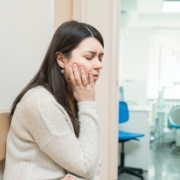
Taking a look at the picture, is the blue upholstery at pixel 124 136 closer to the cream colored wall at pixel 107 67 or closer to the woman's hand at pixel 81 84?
the cream colored wall at pixel 107 67

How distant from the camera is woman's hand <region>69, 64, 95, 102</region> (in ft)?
3.60

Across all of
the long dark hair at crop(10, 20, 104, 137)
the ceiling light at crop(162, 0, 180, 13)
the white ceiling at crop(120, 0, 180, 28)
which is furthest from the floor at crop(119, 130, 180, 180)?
the long dark hair at crop(10, 20, 104, 137)

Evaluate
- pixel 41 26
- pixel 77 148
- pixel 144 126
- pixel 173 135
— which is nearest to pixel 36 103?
pixel 77 148

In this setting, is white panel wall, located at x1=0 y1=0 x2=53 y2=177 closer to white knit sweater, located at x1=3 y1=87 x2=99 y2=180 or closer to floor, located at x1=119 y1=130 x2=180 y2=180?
white knit sweater, located at x1=3 y1=87 x2=99 y2=180

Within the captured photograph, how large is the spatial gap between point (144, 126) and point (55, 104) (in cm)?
Answer: 296

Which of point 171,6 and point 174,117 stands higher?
point 171,6

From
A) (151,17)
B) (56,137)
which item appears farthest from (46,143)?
(151,17)

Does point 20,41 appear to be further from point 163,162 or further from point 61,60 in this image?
point 163,162

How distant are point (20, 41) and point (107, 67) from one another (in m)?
0.74

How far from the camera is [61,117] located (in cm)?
98

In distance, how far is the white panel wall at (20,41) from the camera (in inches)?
43.9

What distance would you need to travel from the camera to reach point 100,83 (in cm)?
183

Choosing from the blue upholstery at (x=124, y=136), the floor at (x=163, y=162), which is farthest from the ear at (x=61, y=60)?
the floor at (x=163, y=162)

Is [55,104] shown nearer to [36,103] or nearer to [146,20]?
[36,103]
